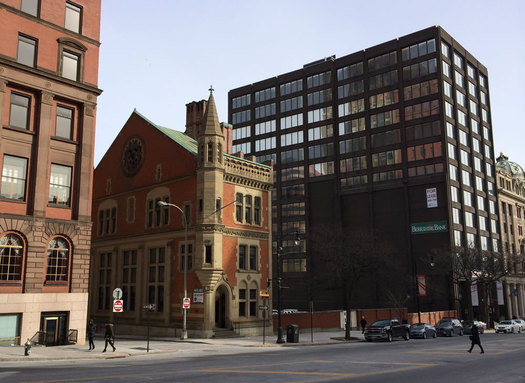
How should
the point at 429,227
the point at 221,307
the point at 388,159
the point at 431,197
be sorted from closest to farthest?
the point at 221,307, the point at 429,227, the point at 431,197, the point at 388,159

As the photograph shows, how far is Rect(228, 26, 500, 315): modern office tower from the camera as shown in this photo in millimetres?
79438

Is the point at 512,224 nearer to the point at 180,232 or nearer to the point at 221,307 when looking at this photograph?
the point at 221,307

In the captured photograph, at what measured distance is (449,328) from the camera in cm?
4753

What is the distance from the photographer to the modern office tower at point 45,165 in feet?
99.3

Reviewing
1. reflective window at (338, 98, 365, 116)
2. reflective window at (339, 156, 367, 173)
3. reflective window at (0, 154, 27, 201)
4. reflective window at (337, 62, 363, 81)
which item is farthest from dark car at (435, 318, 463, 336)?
reflective window at (337, 62, 363, 81)

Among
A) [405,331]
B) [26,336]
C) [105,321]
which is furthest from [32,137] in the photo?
[405,331]

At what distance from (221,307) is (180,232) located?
7420 millimetres

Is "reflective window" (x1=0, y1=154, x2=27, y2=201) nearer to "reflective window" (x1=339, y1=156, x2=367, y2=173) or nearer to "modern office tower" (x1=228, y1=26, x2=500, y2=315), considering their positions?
"modern office tower" (x1=228, y1=26, x2=500, y2=315)

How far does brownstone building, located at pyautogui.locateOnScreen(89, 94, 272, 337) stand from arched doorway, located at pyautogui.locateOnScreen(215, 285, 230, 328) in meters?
0.08

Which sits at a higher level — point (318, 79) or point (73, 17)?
point (318, 79)

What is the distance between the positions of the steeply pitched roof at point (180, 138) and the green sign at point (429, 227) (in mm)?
42402

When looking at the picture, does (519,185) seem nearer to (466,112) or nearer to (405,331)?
(466,112)

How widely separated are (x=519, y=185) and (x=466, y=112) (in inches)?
1045

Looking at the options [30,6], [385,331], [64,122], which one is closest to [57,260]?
[64,122]
